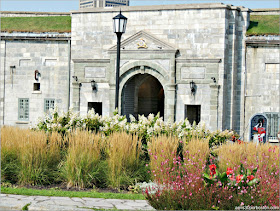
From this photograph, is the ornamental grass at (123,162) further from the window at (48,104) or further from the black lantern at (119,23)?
the window at (48,104)

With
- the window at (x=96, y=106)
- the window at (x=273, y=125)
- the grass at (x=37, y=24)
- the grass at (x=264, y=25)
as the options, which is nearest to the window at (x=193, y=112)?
the window at (x=273, y=125)

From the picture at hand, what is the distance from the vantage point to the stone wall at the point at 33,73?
2447cm

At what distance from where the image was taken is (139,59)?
2247 centimetres

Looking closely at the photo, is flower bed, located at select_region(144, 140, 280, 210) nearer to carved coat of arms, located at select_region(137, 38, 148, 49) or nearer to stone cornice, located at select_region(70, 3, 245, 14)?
stone cornice, located at select_region(70, 3, 245, 14)

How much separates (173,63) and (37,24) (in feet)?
28.0

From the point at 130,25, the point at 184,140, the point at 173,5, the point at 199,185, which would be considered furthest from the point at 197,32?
the point at 199,185

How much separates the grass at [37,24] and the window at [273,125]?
10.4 metres

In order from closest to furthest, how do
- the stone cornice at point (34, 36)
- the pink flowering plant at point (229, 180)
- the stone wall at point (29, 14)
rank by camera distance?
the pink flowering plant at point (229, 180) < the stone cornice at point (34, 36) < the stone wall at point (29, 14)

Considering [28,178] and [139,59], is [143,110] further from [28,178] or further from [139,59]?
[28,178]

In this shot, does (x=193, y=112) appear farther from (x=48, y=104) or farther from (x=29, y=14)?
(x=29, y=14)

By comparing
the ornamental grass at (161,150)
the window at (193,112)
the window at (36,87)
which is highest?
the window at (36,87)

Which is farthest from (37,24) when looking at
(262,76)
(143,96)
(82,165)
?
(82,165)

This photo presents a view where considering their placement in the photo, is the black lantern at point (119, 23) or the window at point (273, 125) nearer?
the black lantern at point (119, 23)

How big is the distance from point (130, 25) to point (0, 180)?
43.8 ft
